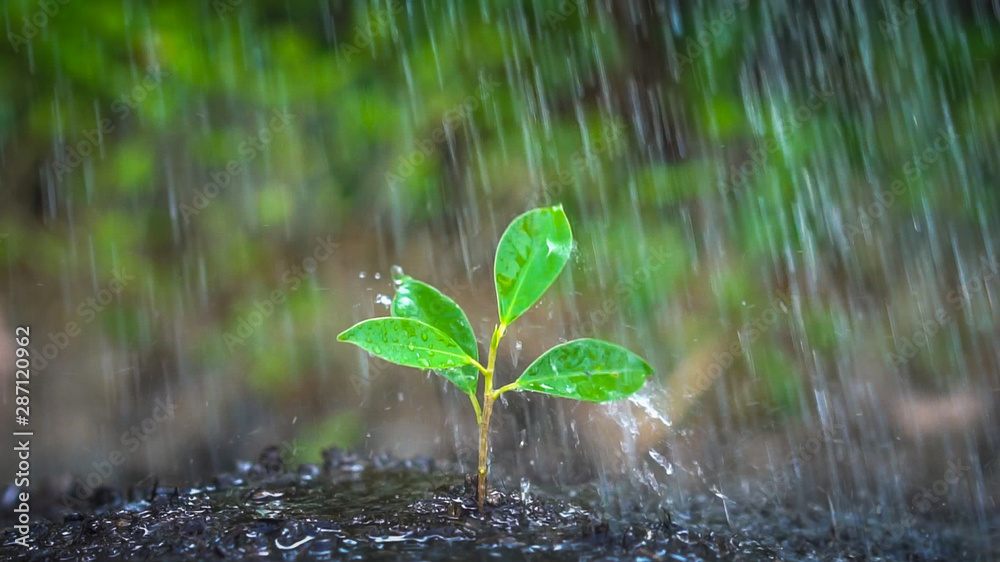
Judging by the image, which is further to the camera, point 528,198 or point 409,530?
point 528,198

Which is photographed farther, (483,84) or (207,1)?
(483,84)

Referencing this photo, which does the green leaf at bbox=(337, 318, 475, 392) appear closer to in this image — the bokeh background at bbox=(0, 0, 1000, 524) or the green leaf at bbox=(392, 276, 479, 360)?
the green leaf at bbox=(392, 276, 479, 360)

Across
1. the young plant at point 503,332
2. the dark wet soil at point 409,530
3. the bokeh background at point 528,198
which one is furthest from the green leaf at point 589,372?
the bokeh background at point 528,198

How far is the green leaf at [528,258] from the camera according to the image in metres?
0.76

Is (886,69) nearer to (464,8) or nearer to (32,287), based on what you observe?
(464,8)

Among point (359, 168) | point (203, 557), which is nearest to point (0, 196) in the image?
point (359, 168)

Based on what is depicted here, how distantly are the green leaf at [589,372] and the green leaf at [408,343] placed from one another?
0.09 meters

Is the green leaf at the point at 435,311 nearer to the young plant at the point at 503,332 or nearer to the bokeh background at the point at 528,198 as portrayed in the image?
the young plant at the point at 503,332

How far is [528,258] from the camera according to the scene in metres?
0.77

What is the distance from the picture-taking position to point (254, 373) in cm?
197

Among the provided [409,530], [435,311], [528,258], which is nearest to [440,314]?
[435,311]

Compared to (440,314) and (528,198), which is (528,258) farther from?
(528,198)

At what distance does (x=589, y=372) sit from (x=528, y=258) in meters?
0.15

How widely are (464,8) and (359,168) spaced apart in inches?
21.2
